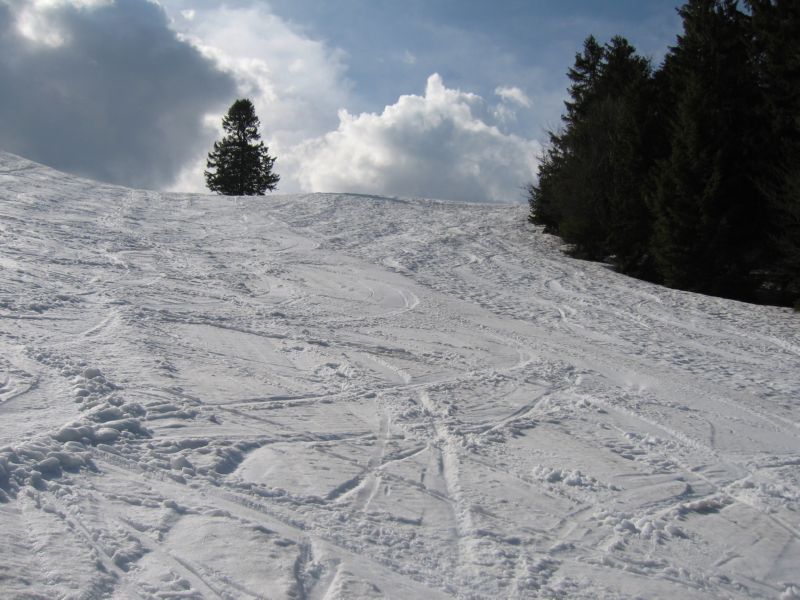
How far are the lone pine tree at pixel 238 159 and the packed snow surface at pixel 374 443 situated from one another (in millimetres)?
36879

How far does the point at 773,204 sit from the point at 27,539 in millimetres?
17053

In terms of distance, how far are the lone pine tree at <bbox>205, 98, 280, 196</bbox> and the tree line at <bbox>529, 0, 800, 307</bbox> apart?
114ft

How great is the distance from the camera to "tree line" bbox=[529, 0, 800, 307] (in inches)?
623

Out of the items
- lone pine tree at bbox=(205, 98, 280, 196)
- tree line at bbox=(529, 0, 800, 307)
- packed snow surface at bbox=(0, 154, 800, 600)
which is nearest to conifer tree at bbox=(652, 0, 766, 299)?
tree line at bbox=(529, 0, 800, 307)

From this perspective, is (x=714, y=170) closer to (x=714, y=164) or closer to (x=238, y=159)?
(x=714, y=164)

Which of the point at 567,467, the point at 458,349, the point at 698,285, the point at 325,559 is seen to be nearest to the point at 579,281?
the point at 698,285

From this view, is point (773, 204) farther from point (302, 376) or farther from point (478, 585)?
point (478, 585)

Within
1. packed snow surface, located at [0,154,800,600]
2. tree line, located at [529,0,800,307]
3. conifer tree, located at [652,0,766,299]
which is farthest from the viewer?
conifer tree, located at [652,0,766,299]

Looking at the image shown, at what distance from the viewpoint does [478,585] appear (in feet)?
11.9

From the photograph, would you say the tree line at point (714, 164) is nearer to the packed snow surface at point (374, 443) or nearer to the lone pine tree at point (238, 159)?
the packed snow surface at point (374, 443)

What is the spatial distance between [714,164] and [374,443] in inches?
589

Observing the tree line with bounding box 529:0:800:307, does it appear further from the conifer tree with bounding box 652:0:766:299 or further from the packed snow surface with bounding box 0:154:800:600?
the packed snow surface with bounding box 0:154:800:600

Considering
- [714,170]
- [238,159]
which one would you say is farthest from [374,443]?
[238,159]

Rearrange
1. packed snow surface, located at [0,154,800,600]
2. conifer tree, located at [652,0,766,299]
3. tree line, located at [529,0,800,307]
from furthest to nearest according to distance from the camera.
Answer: conifer tree, located at [652,0,766,299]
tree line, located at [529,0,800,307]
packed snow surface, located at [0,154,800,600]
